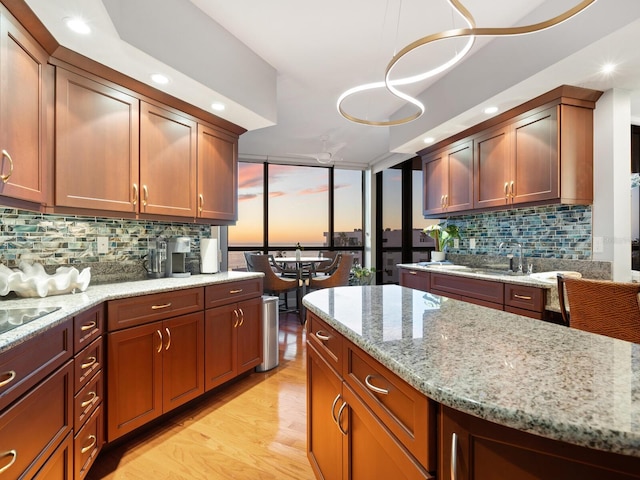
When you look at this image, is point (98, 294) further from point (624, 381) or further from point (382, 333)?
point (624, 381)

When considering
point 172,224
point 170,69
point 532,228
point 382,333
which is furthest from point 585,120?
point 172,224

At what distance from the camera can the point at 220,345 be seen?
8.25ft

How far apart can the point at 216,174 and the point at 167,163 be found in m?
0.49

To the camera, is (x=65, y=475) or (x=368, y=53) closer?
(x=65, y=475)

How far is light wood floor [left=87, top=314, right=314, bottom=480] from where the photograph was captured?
5.74 feet

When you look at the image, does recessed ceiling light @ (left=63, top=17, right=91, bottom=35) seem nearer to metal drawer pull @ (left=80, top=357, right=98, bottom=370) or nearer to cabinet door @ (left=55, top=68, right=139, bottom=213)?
cabinet door @ (left=55, top=68, right=139, bottom=213)

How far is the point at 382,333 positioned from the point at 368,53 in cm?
252

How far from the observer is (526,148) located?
111 inches

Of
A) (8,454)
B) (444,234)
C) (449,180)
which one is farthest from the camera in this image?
(444,234)

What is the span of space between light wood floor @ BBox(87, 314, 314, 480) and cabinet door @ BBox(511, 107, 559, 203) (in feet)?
8.18

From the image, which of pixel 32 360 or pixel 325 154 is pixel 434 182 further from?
pixel 32 360

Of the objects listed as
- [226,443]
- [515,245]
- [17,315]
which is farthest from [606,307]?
[17,315]

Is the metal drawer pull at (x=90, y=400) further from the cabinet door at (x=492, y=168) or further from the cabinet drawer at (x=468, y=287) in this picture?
the cabinet door at (x=492, y=168)

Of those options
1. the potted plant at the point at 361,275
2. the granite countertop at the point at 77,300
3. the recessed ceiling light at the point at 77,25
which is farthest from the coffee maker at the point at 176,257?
the potted plant at the point at 361,275
